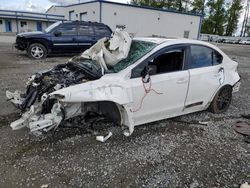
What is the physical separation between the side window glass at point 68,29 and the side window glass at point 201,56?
7.87m

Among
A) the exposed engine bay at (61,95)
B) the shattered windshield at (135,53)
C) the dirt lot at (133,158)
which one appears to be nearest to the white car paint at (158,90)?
the shattered windshield at (135,53)

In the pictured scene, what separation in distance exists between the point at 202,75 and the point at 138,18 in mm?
21208

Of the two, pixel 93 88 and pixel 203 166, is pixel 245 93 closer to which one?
pixel 203 166

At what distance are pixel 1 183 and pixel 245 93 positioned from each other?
6511mm

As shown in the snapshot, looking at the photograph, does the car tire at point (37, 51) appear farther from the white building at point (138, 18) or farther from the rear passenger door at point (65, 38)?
the white building at point (138, 18)

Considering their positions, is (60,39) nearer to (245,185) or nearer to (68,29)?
(68,29)

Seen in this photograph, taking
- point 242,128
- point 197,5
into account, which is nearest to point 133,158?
point 242,128

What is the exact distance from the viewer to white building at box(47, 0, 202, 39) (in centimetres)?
2155

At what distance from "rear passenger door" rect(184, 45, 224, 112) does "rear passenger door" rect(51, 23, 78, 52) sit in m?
7.79

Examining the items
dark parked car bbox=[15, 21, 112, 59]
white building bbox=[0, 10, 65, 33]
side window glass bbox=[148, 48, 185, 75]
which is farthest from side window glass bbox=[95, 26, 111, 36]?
white building bbox=[0, 10, 65, 33]

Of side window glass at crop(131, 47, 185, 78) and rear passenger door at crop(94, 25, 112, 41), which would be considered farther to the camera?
rear passenger door at crop(94, 25, 112, 41)

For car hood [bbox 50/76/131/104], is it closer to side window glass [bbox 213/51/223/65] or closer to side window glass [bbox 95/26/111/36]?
side window glass [bbox 213/51/223/65]

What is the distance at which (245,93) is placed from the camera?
654 cm

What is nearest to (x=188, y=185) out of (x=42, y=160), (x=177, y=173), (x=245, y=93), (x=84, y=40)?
(x=177, y=173)
